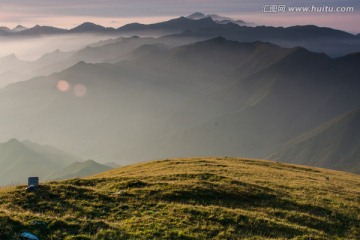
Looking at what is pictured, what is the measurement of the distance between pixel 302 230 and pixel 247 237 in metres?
5.53

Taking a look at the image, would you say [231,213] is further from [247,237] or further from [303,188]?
[303,188]

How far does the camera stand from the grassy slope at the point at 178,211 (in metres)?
25.6

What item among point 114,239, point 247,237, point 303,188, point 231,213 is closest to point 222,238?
point 247,237

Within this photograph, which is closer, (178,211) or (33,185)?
(178,211)

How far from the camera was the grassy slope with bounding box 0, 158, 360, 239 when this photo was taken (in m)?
25.6

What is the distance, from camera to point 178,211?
30562mm

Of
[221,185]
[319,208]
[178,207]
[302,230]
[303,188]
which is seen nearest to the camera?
[302,230]

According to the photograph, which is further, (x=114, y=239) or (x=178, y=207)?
(x=178, y=207)

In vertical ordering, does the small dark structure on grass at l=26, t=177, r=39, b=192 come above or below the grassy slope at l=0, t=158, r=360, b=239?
above

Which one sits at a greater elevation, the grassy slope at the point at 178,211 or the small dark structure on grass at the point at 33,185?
the small dark structure on grass at the point at 33,185

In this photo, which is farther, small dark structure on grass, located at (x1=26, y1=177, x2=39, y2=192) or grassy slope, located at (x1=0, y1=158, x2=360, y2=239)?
small dark structure on grass, located at (x1=26, y1=177, x2=39, y2=192)

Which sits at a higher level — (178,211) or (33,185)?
(33,185)

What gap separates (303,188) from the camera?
45625 millimetres

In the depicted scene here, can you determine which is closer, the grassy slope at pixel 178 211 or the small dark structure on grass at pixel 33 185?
the grassy slope at pixel 178 211
